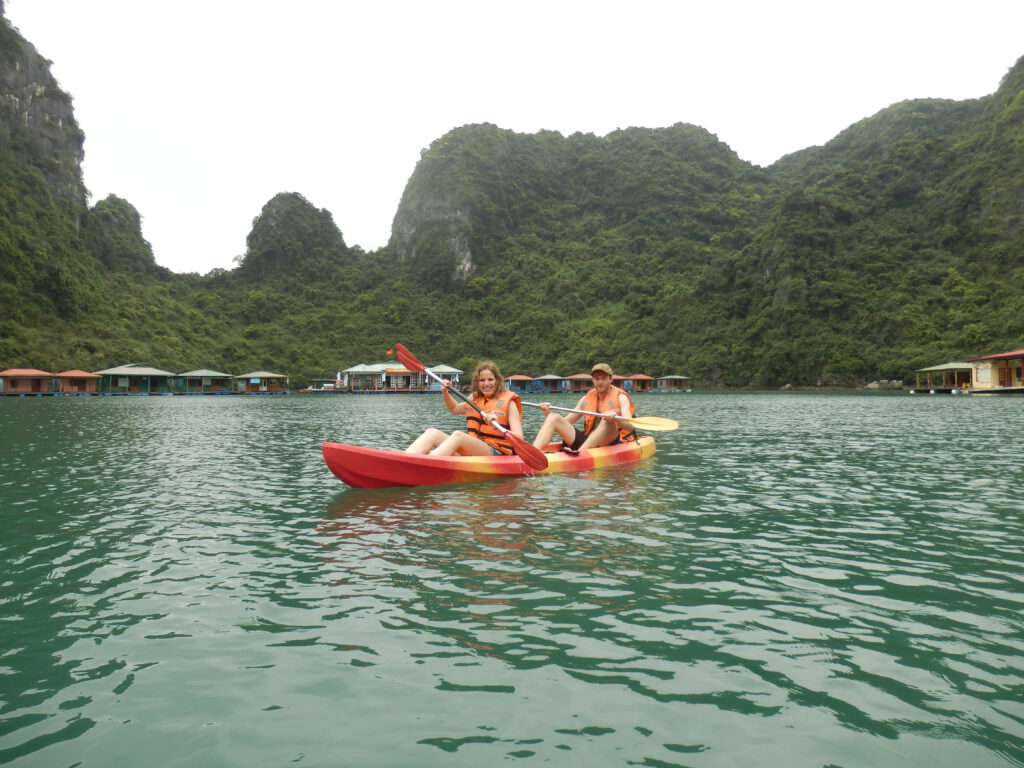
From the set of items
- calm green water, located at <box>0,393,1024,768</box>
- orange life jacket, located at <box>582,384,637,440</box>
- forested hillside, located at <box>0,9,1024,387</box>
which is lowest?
calm green water, located at <box>0,393,1024,768</box>

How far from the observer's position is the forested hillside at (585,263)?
58531 mm

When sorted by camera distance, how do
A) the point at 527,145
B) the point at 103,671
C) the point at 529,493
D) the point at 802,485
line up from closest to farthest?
the point at 103,671, the point at 529,493, the point at 802,485, the point at 527,145

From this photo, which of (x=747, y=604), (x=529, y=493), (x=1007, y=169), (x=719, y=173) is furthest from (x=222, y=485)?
(x=719, y=173)

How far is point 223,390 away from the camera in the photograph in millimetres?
63219

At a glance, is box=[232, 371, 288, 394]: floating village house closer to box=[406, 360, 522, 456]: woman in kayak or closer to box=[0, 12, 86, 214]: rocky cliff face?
box=[0, 12, 86, 214]: rocky cliff face

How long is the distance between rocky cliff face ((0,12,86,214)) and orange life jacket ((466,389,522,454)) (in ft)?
268

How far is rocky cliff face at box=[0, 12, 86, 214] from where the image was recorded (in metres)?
68.1

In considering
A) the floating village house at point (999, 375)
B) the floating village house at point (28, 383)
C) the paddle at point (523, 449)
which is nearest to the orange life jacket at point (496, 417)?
the paddle at point (523, 449)

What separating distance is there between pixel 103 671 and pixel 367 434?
→ 47.1 ft

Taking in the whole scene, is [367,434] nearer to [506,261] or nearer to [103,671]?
[103,671]

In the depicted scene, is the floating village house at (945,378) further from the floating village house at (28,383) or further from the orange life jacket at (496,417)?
the floating village house at (28,383)

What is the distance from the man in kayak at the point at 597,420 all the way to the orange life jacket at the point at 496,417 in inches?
27.6

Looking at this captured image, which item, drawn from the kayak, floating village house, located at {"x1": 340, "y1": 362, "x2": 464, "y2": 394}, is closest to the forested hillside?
floating village house, located at {"x1": 340, "y1": 362, "x2": 464, "y2": 394}

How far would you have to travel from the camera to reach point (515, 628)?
3725 mm
